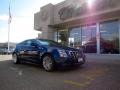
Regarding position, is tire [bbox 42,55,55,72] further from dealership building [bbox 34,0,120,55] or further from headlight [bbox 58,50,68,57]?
dealership building [bbox 34,0,120,55]

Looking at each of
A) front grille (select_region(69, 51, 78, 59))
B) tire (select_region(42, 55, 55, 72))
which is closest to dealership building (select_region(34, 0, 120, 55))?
front grille (select_region(69, 51, 78, 59))

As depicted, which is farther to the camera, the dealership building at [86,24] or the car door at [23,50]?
the dealership building at [86,24]

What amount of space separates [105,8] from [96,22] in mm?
2031

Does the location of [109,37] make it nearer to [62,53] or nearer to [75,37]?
[75,37]

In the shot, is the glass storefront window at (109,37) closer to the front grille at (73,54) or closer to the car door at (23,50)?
the front grille at (73,54)

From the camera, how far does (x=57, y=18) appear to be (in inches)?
627

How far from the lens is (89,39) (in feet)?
45.8

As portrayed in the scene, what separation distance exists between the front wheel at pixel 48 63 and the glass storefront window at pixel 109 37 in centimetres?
710

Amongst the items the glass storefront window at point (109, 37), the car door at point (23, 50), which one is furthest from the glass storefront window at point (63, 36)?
the car door at point (23, 50)

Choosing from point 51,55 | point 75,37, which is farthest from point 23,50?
point 75,37

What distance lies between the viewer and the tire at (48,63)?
21.6ft

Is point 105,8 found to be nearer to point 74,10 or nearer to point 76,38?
point 74,10

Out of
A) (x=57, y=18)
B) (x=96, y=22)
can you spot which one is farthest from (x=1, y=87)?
(x=57, y=18)

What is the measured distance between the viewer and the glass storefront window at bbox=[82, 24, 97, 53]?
44.4 ft
